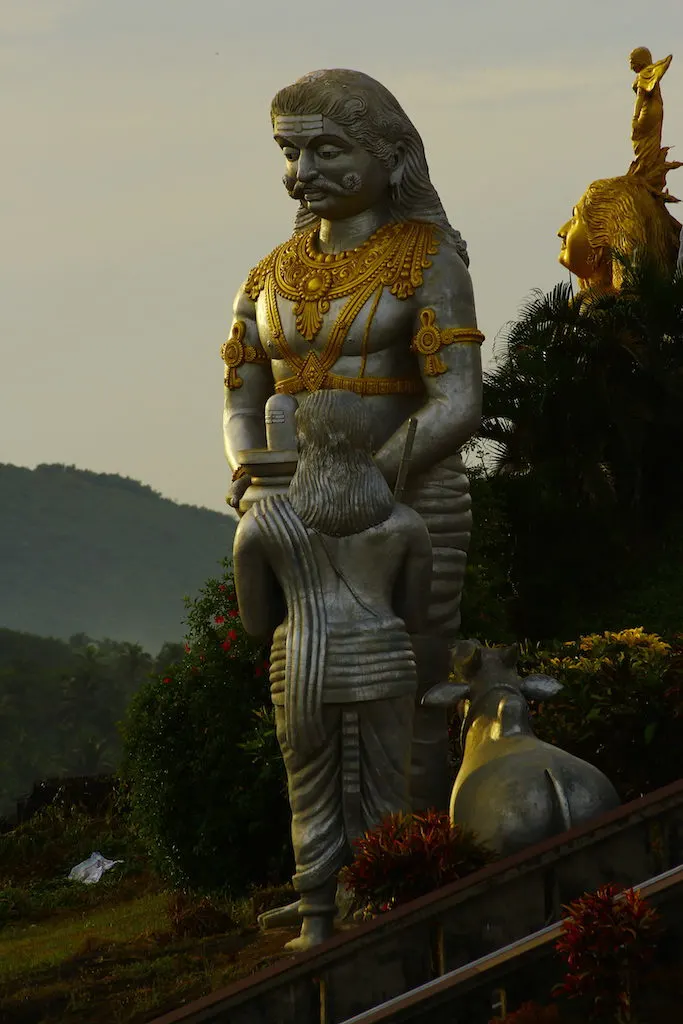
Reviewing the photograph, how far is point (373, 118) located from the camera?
25.9 feet

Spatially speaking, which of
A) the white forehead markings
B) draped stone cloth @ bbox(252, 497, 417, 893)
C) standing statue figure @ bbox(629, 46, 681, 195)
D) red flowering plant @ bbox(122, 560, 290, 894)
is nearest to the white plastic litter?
red flowering plant @ bbox(122, 560, 290, 894)

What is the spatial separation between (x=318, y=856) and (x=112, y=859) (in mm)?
4607

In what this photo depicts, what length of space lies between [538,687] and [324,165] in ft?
7.37

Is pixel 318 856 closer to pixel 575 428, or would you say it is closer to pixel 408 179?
pixel 408 179

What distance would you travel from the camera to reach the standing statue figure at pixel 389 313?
784 cm

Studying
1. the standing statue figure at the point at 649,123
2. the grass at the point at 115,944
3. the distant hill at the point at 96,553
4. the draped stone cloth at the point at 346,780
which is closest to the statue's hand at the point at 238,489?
the draped stone cloth at the point at 346,780

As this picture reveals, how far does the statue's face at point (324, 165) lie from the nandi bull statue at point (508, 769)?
188 cm

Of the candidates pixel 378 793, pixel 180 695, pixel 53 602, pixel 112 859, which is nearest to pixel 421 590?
pixel 378 793

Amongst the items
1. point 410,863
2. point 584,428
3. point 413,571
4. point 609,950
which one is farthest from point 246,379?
point 584,428

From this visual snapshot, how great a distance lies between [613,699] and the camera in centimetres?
894

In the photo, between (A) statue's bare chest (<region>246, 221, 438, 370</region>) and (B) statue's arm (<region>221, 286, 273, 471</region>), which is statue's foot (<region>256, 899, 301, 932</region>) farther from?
(A) statue's bare chest (<region>246, 221, 438, 370</region>)

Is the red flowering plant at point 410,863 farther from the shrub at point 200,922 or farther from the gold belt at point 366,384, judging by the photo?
the gold belt at point 366,384

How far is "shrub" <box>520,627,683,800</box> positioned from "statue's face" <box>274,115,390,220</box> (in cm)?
255

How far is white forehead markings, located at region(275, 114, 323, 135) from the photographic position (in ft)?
25.7
